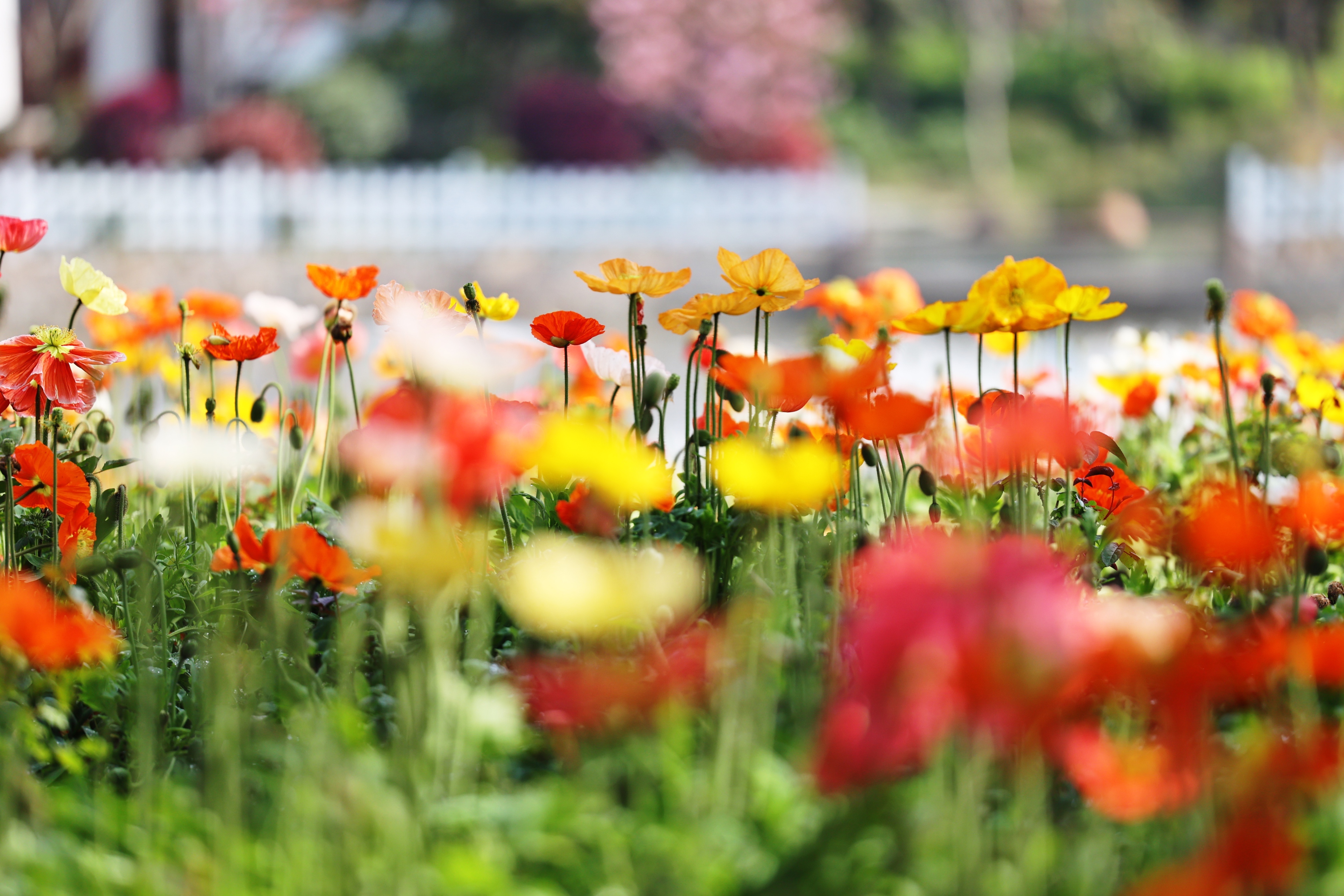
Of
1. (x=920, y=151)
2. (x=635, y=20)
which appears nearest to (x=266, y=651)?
(x=635, y=20)

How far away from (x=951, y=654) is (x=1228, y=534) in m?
0.35

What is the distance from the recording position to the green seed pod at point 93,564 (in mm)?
1207

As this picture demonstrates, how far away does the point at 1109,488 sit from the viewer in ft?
5.12

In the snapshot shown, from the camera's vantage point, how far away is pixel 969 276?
34.4 feet

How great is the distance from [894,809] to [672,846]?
0.15m

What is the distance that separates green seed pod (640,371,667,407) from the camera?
4.73 feet

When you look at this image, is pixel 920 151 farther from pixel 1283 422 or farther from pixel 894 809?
pixel 894 809

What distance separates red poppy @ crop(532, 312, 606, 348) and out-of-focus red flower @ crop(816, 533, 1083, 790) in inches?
28.8

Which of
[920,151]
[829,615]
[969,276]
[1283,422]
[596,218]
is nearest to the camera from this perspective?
[829,615]

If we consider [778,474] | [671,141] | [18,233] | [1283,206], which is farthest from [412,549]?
[671,141]

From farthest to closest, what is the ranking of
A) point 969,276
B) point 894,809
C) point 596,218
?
1. point 969,276
2. point 596,218
3. point 894,809

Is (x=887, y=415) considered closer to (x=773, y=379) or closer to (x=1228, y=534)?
(x=773, y=379)

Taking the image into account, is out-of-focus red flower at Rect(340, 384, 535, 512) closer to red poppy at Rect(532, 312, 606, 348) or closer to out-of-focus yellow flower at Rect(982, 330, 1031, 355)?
red poppy at Rect(532, 312, 606, 348)

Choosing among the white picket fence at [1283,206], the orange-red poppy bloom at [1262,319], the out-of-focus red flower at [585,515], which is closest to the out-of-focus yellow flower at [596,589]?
the out-of-focus red flower at [585,515]
